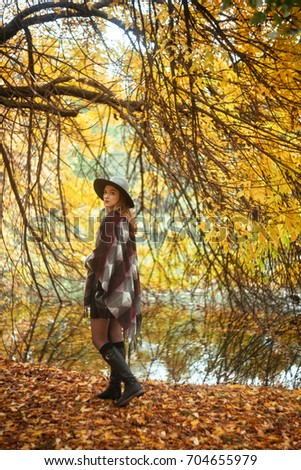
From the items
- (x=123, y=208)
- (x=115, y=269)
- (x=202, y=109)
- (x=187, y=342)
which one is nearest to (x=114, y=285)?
(x=115, y=269)

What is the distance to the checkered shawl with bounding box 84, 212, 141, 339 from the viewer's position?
3.42 meters

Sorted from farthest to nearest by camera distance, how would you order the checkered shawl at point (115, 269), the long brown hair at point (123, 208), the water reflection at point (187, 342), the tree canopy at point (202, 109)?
the water reflection at point (187, 342)
the long brown hair at point (123, 208)
the checkered shawl at point (115, 269)
the tree canopy at point (202, 109)

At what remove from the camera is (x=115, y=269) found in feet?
11.4

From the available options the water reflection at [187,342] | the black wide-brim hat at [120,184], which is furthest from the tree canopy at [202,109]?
the black wide-brim hat at [120,184]

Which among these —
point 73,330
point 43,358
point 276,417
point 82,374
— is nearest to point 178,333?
point 73,330

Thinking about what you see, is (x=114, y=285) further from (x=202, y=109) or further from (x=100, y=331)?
(x=202, y=109)

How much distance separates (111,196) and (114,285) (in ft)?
1.58

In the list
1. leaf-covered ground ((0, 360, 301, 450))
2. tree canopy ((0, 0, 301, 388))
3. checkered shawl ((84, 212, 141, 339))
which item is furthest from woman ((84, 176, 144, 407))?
tree canopy ((0, 0, 301, 388))

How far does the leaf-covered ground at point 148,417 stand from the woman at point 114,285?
0.69 ft

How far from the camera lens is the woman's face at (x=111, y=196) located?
3502mm

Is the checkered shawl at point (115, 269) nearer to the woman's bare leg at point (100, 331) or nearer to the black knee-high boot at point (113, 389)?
the woman's bare leg at point (100, 331)

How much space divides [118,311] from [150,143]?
92 centimetres
